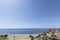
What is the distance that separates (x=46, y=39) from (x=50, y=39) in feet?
1.58

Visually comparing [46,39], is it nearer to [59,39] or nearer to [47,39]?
[47,39]

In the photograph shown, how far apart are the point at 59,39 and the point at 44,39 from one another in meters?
2.74

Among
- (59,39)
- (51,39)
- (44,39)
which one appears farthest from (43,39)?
(59,39)

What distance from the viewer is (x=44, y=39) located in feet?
46.4

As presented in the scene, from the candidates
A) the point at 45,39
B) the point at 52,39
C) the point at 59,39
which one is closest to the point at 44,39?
the point at 45,39

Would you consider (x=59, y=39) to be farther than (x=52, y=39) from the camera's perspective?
Yes

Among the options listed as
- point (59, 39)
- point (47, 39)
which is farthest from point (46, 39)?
point (59, 39)

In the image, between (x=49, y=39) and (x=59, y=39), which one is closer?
(x=49, y=39)

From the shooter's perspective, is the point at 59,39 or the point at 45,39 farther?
the point at 59,39

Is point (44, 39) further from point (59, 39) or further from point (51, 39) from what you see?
point (59, 39)

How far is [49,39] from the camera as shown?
14.4m

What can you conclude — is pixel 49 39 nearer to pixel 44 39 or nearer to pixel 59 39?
pixel 44 39

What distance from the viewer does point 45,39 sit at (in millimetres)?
14203

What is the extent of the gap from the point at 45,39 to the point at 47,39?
278 mm
